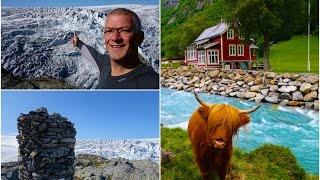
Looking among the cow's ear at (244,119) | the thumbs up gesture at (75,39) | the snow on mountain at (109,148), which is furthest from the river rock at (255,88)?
the thumbs up gesture at (75,39)

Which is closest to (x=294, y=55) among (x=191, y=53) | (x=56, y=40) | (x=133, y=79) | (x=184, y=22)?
(x=191, y=53)

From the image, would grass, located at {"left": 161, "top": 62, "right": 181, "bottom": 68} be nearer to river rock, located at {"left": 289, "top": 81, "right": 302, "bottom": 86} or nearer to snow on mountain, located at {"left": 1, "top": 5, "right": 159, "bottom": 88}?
snow on mountain, located at {"left": 1, "top": 5, "right": 159, "bottom": 88}

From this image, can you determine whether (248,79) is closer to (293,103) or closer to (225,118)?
(293,103)

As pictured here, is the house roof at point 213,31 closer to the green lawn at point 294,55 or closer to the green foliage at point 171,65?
the green foliage at point 171,65

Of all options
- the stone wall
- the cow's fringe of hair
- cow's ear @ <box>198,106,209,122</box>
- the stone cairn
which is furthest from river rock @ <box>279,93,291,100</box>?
the stone cairn

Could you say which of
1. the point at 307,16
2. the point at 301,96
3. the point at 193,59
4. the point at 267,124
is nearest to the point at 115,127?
the point at 193,59

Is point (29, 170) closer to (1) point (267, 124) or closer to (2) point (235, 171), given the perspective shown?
(2) point (235, 171)
